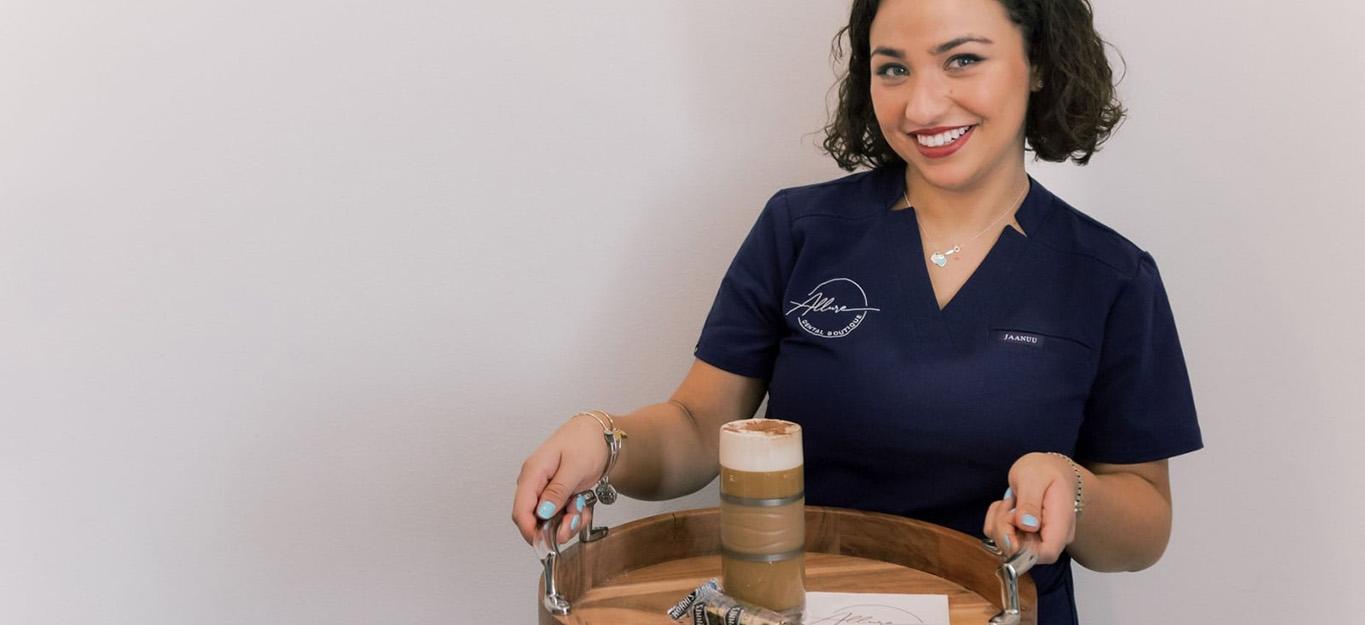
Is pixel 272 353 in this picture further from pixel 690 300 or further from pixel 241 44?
pixel 690 300

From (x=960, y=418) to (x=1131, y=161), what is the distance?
53cm

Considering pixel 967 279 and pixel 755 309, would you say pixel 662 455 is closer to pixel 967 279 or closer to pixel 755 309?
pixel 755 309

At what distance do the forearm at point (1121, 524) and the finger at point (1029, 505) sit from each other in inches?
6.2

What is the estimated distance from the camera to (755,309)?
1396mm

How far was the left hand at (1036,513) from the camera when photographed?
0.99 meters

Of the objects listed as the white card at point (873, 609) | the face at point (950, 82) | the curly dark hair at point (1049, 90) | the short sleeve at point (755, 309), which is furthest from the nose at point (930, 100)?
the white card at point (873, 609)

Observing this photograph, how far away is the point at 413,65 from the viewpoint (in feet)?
4.93

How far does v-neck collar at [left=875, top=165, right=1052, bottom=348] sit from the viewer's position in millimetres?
1274

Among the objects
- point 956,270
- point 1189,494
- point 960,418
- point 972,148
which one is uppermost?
point 972,148

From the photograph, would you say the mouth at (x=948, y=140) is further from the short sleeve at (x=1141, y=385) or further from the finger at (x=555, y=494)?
the finger at (x=555, y=494)

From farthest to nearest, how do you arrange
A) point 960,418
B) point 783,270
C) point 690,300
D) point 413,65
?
point 690,300 → point 413,65 → point 783,270 → point 960,418

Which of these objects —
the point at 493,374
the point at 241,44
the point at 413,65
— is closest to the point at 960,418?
the point at 493,374

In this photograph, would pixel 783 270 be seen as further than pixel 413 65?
No

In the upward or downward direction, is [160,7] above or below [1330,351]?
above
